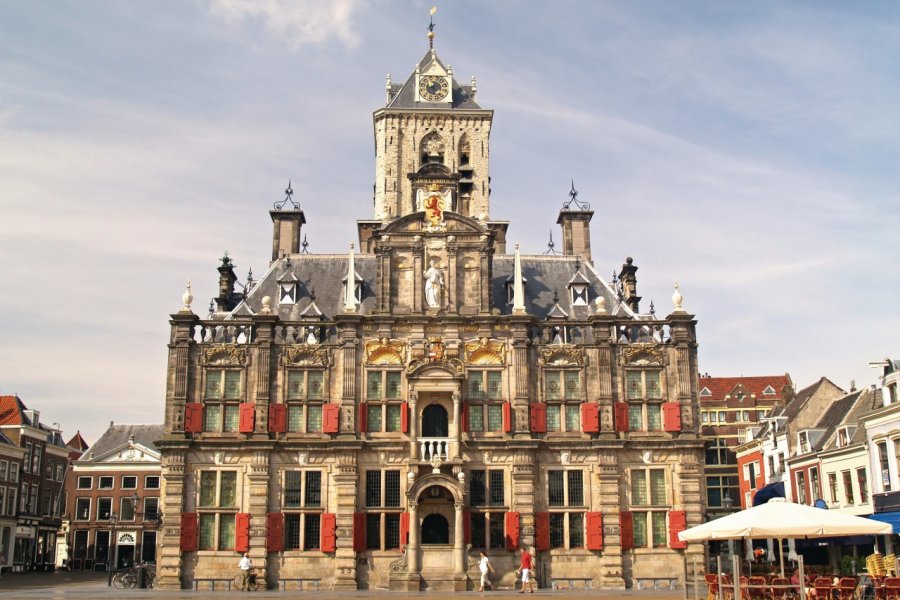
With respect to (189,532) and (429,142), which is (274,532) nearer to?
(189,532)

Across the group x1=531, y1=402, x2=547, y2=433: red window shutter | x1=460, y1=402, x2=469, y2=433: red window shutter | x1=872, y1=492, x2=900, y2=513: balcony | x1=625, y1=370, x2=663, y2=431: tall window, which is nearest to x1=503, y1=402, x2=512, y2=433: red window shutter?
x1=531, y1=402, x2=547, y2=433: red window shutter

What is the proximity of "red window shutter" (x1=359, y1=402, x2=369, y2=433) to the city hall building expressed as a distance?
8 cm

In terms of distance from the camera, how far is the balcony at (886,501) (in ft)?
132

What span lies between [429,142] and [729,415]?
1410 inches

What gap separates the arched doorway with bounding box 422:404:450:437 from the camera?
41.5 metres

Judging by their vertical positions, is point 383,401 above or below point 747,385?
below

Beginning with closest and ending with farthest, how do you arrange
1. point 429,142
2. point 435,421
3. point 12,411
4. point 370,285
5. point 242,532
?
point 242,532 < point 435,421 < point 370,285 < point 429,142 < point 12,411

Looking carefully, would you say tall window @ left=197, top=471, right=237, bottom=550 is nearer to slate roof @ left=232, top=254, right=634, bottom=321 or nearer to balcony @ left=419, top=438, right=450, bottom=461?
slate roof @ left=232, top=254, right=634, bottom=321

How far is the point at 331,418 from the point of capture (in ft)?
134

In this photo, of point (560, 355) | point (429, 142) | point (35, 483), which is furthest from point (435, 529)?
point (35, 483)

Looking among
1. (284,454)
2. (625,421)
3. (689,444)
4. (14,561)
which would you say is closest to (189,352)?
(284,454)

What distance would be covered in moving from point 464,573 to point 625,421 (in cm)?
1040

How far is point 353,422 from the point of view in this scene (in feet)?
134

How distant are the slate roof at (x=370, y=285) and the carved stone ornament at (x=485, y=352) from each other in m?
3.07
